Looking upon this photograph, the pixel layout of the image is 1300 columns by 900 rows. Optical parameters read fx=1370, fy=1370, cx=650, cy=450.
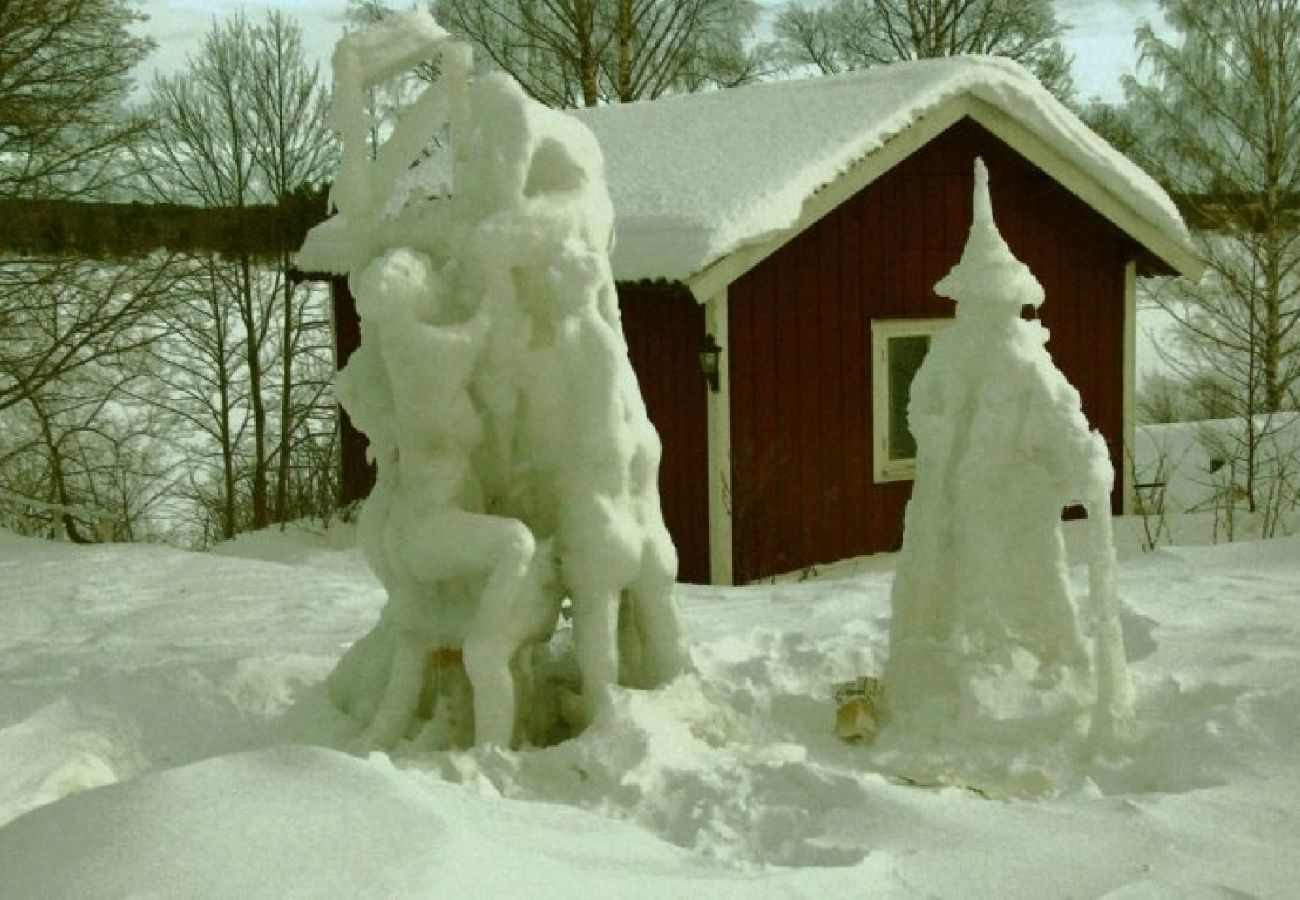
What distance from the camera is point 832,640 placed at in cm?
630

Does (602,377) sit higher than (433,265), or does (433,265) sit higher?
(433,265)

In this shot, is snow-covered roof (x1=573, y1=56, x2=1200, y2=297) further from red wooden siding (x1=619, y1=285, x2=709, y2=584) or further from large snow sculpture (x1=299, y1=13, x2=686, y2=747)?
large snow sculpture (x1=299, y1=13, x2=686, y2=747)

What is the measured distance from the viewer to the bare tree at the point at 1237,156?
17438mm

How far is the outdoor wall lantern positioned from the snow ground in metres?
2.04

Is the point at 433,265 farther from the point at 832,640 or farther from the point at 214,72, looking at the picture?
the point at 214,72

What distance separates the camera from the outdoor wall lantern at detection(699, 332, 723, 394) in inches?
366

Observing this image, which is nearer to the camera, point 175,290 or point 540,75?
point 175,290

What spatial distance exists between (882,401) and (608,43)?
12553 millimetres

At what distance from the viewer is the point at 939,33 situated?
886 inches

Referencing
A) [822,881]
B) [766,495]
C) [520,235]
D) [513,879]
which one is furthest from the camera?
→ [766,495]

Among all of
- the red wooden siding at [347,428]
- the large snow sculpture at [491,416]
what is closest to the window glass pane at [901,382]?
the red wooden siding at [347,428]

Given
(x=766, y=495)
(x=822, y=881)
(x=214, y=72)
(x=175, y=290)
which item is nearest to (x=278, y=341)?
(x=214, y=72)

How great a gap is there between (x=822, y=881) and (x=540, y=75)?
20.1 metres

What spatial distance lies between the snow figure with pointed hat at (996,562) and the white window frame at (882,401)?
516 centimetres
